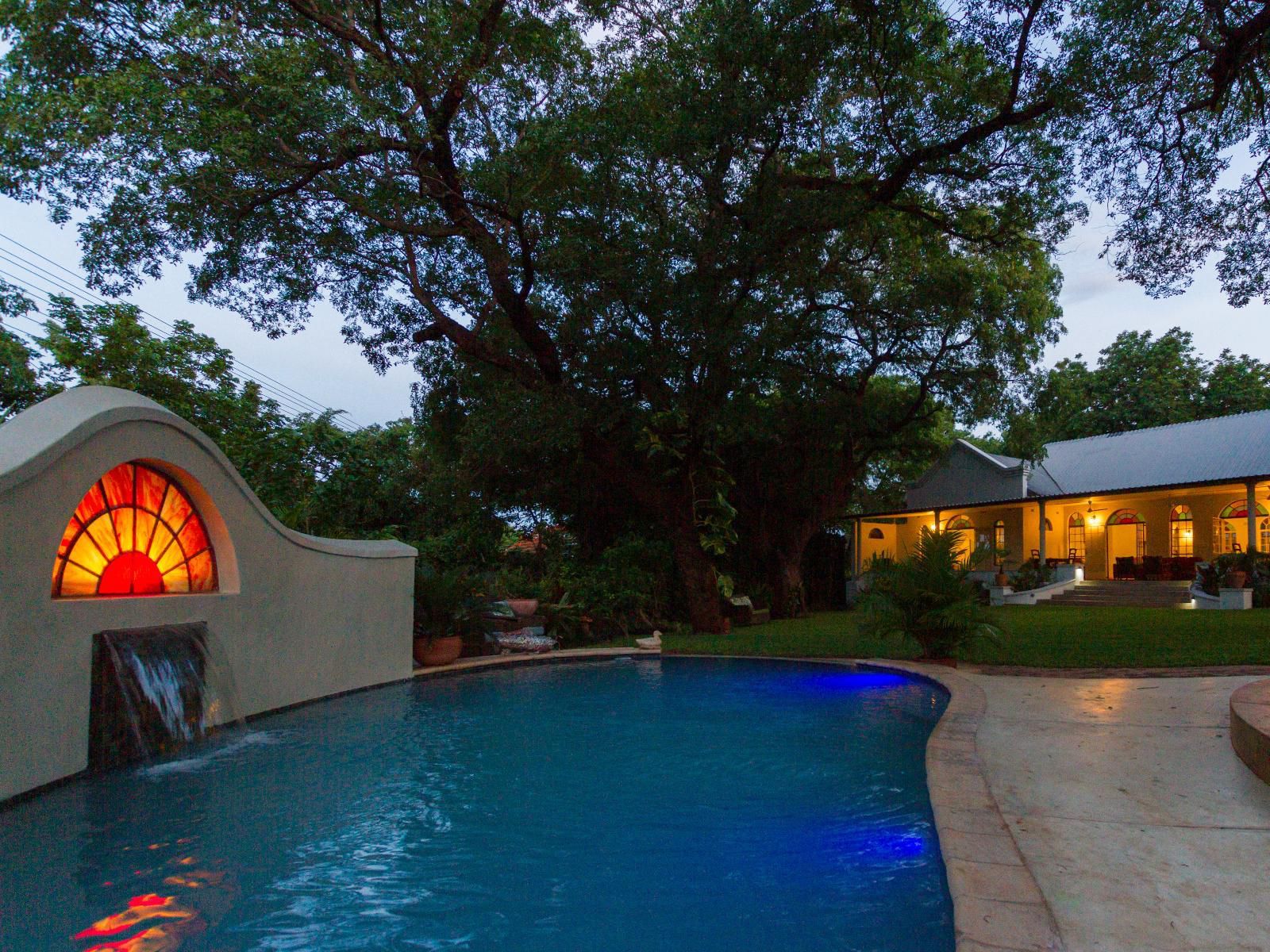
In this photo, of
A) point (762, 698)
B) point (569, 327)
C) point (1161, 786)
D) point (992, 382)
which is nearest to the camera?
point (1161, 786)

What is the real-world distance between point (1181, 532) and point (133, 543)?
24795mm

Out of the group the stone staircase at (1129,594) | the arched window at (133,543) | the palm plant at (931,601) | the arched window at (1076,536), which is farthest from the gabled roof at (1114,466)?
the arched window at (133,543)

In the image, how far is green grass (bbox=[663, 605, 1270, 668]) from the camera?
8.25m

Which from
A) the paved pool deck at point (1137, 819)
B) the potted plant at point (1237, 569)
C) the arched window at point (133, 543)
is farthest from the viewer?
the potted plant at point (1237, 569)

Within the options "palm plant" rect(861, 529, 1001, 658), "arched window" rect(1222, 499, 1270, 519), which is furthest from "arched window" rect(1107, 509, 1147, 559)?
"palm plant" rect(861, 529, 1001, 658)

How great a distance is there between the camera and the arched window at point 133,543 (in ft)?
17.1

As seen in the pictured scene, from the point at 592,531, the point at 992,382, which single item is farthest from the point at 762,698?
the point at 992,382

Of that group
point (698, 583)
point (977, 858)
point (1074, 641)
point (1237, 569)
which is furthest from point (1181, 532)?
point (977, 858)

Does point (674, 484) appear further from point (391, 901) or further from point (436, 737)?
point (391, 901)

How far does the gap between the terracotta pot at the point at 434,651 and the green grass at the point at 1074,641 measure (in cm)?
329

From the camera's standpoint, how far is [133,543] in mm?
5797

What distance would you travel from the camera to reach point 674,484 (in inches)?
568

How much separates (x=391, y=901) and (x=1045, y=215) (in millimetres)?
12139

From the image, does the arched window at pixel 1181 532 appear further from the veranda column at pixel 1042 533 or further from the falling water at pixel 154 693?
the falling water at pixel 154 693
